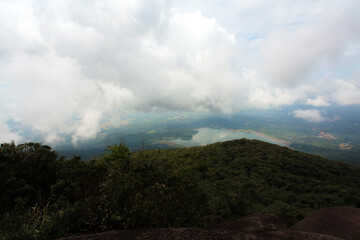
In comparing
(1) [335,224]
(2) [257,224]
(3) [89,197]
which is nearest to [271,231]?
(2) [257,224]

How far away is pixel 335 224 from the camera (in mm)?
7191

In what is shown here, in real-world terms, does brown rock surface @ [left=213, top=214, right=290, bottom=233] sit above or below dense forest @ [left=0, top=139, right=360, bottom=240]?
below

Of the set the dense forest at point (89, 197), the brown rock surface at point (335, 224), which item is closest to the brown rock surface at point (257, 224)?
the brown rock surface at point (335, 224)

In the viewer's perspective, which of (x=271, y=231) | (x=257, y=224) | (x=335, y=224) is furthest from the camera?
(x=257, y=224)

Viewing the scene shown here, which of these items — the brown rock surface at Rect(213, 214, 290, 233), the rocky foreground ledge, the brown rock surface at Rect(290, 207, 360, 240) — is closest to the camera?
the rocky foreground ledge

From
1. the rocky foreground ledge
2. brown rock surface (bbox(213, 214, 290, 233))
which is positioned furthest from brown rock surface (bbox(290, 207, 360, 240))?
brown rock surface (bbox(213, 214, 290, 233))

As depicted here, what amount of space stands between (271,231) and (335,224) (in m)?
5.01

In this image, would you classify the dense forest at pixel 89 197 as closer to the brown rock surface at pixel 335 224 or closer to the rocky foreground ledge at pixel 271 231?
the rocky foreground ledge at pixel 271 231

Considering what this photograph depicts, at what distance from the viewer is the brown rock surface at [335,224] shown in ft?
21.5

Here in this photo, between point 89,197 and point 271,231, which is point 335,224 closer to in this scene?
point 271,231

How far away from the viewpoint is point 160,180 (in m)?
8.27

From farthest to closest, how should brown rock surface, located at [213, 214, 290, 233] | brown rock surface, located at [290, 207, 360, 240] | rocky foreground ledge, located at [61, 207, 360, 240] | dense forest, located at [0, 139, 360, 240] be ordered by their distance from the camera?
brown rock surface, located at [213, 214, 290, 233]
brown rock surface, located at [290, 207, 360, 240]
dense forest, located at [0, 139, 360, 240]
rocky foreground ledge, located at [61, 207, 360, 240]

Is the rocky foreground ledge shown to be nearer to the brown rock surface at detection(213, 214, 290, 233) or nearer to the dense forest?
the brown rock surface at detection(213, 214, 290, 233)

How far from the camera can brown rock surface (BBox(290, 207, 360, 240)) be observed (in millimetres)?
6567
